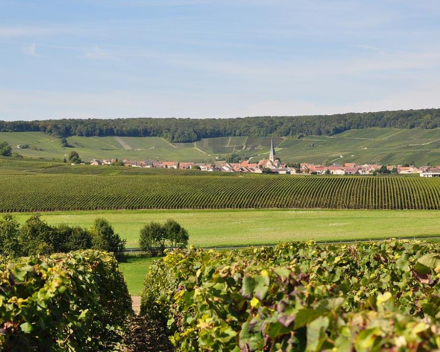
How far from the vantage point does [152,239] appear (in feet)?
161

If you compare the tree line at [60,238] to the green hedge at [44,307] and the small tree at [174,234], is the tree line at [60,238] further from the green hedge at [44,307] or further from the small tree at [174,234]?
the green hedge at [44,307]

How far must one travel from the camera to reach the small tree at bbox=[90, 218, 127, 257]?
4588cm

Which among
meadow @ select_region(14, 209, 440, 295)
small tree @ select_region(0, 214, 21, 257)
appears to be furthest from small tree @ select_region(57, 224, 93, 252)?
meadow @ select_region(14, 209, 440, 295)

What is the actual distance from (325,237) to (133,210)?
30088 millimetres

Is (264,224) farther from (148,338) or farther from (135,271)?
(148,338)

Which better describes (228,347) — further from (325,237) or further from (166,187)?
(166,187)

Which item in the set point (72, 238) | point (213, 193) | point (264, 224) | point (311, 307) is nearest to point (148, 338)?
point (311, 307)

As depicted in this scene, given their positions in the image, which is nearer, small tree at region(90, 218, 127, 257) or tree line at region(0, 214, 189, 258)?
tree line at region(0, 214, 189, 258)

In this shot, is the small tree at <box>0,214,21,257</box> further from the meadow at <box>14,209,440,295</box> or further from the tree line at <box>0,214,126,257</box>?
the meadow at <box>14,209,440,295</box>

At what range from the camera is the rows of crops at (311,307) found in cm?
368

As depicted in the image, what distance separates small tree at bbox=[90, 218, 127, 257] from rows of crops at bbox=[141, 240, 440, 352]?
32.8 metres

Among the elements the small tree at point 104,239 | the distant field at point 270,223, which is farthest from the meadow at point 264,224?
Answer: the small tree at point 104,239

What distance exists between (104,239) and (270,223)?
23.5 m

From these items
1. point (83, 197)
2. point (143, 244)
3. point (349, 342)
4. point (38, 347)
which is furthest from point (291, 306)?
point (83, 197)
